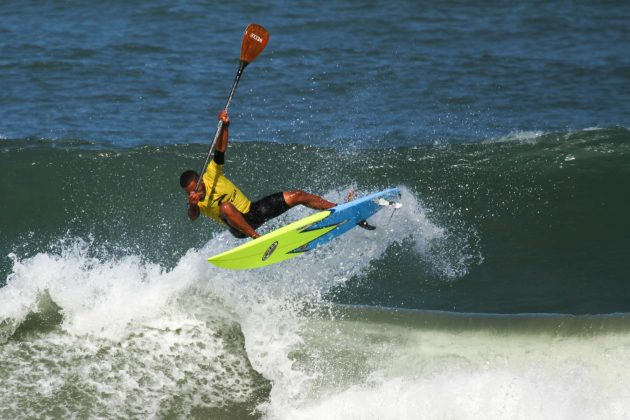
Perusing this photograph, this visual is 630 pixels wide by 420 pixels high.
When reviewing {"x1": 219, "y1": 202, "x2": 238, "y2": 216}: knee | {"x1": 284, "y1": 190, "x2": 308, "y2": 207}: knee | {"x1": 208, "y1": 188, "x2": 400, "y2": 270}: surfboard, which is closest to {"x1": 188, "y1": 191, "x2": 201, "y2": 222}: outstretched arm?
{"x1": 219, "y1": 202, "x2": 238, "y2": 216}: knee

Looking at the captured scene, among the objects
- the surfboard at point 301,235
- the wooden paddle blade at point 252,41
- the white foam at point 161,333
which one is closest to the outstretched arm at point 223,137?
the surfboard at point 301,235

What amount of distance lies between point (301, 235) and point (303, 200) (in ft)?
1.32

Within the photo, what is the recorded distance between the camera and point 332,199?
12555mm

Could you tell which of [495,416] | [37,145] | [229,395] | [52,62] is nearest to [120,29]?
[52,62]

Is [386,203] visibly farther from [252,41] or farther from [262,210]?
[252,41]

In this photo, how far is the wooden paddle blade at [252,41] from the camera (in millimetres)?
10227

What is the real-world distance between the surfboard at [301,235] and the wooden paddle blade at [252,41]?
1.87 metres

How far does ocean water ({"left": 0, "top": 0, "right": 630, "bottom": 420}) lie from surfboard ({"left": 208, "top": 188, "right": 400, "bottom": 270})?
591 mm

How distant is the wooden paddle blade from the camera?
10227 millimetres

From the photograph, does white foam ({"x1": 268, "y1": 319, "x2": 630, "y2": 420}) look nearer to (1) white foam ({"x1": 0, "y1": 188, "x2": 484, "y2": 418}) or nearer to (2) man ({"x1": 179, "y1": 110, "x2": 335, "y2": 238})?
(1) white foam ({"x1": 0, "y1": 188, "x2": 484, "y2": 418})

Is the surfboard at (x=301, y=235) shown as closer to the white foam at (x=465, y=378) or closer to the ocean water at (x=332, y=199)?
the ocean water at (x=332, y=199)

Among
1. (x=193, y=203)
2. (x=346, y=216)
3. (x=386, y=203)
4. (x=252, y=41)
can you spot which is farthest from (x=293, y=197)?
(x=252, y=41)

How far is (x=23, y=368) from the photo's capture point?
30.6ft

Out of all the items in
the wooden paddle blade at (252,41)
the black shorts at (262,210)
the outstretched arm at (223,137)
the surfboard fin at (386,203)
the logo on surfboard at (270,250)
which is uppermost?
the wooden paddle blade at (252,41)
